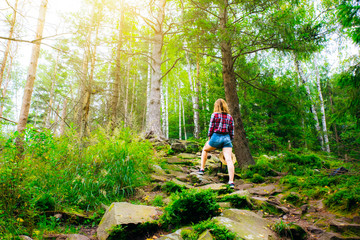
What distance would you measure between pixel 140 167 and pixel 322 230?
10.5 feet

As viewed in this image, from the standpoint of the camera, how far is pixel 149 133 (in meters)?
8.43

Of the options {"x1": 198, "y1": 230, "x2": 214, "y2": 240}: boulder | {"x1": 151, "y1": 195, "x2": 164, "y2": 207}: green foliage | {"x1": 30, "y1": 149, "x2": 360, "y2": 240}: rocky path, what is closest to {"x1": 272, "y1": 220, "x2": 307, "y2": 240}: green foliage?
{"x1": 30, "y1": 149, "x2": 360, "y2": 240}: rocky path

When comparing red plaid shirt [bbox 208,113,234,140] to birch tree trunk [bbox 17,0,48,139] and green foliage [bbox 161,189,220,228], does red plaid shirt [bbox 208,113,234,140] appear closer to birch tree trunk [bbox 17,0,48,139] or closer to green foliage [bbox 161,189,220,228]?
green foliage [bbox 161,189,220,228]

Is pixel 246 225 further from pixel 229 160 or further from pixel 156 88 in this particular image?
pixel 156 88

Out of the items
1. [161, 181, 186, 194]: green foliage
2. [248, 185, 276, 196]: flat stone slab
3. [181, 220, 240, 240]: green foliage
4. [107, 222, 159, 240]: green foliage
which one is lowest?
[107, 222, 159, 240]: green foliage

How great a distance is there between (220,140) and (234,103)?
229 cm

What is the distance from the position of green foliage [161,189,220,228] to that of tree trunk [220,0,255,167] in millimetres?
3684

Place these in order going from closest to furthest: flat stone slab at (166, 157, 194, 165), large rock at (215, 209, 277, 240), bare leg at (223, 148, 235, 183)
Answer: large rock at (215, 209, 277, 240)
bare leg at (223, 148, 235, 183)
flat stone slab at (166, 157, 194, 165)

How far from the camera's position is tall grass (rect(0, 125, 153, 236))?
2.20m

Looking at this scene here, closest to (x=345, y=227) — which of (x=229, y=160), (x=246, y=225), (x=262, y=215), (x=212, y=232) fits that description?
(x=262, y=215)

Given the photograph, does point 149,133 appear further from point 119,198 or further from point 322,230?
point 322,230

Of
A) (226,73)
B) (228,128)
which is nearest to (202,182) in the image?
(228,128)

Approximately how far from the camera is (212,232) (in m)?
1.99

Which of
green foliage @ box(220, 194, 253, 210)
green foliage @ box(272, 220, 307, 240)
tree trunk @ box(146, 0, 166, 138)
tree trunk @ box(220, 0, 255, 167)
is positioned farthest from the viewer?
tree trunk @ box(146, 0, 166, 138)
